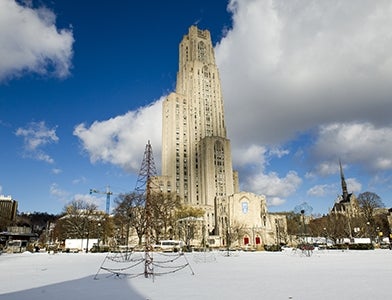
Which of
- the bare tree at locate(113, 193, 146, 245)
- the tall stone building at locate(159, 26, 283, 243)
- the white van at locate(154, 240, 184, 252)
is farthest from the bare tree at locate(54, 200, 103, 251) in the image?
the tall stone building at locate(159, 26, 283, 243)

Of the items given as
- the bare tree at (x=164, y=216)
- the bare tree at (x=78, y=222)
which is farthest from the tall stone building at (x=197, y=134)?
the bare tree at (x=78, y=222)

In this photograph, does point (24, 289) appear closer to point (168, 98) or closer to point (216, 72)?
point (168, 98)

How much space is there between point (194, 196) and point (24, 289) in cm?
13898

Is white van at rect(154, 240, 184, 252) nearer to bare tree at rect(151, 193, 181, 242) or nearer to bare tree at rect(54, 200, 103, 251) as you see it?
bare tree at rect(151, 193, 181, 242)

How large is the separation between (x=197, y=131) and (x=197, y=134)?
165 centimetres

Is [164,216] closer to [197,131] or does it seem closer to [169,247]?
[169,247]

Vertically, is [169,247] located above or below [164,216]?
below

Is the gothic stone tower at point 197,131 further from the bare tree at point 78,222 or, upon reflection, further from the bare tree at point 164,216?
the bare tree at point 78,222

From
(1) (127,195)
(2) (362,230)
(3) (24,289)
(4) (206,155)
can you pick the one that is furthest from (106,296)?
(4) (206,155)

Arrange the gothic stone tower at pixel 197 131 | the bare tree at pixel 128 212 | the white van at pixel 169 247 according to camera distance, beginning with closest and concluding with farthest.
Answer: the white van at pixel 169 247 → the bare tree at pixel 128 212 → the gothic stone tower at pixel 197 131

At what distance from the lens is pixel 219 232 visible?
332ft

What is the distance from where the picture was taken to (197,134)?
163 meters

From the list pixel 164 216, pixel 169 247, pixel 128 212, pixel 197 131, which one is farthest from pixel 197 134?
pixel 169 247

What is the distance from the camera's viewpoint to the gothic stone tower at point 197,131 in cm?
14762
